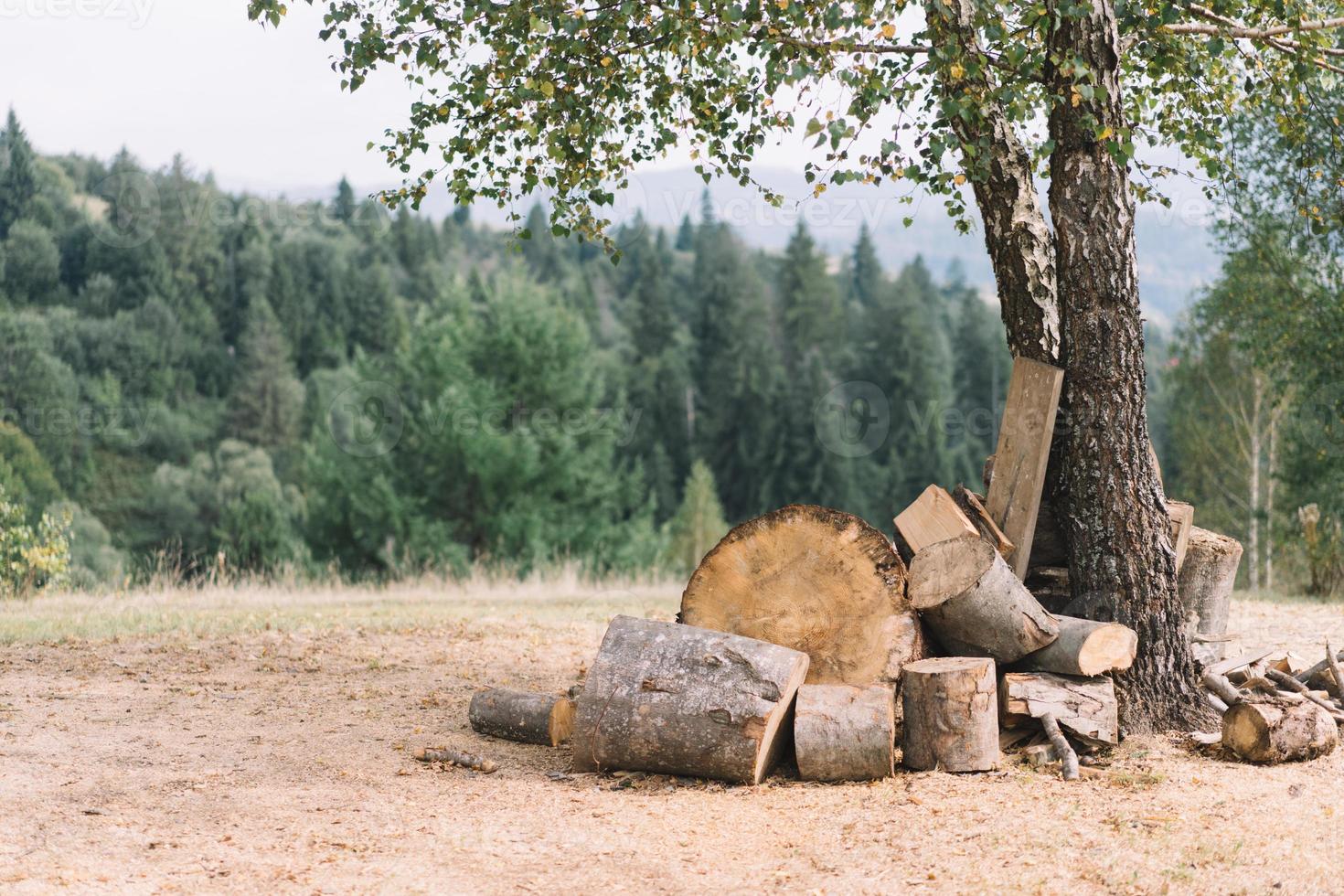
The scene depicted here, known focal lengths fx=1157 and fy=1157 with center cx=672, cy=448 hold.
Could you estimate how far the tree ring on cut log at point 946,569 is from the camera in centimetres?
569

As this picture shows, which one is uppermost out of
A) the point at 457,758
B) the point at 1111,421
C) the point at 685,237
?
the point at 685,237

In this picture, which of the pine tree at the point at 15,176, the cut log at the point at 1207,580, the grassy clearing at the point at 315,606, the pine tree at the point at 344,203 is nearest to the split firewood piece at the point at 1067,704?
the cut log at the point at 1207,580

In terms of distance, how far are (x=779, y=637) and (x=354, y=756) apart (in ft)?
7.50

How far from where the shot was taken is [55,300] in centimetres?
6612

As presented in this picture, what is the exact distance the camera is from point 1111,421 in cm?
605

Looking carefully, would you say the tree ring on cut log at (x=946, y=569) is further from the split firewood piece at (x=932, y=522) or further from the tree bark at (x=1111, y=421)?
the tree bark at (x=1111, y=421)

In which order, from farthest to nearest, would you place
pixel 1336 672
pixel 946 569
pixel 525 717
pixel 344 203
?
pixel 344 203 < pixel 1336 672 < pixel 525 717 < pixel 946 569

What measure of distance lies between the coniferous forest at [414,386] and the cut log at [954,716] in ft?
70.3

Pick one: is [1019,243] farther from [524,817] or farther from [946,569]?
[524,817]

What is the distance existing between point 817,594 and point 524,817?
1924 mm

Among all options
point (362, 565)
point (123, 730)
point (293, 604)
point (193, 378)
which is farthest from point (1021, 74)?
point (193, 378)

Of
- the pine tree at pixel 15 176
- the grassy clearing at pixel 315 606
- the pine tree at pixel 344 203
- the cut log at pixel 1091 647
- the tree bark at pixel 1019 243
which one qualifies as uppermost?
the pine tree at pixel 344 203

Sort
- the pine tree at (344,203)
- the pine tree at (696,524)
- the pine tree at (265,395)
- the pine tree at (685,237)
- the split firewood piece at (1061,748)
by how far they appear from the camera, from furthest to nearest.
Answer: the pine tree at (685,237) < the pine tree at (344,203) < the pine tree at (265,395) < the pine tree at (696,524) < the split firewood piece at (1061,748)

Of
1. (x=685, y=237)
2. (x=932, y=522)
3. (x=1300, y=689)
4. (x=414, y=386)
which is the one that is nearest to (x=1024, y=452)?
(x=932, y=522)
